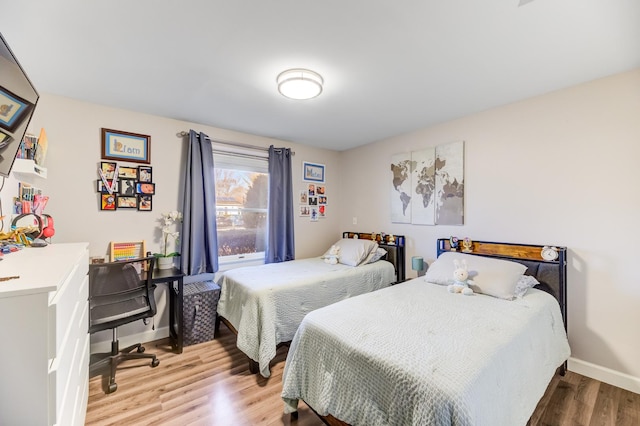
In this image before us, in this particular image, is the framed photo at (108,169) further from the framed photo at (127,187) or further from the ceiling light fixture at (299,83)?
the ceiling light fixture at (299,83)

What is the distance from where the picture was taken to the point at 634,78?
1947 mm

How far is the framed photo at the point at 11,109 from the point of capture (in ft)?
3.95

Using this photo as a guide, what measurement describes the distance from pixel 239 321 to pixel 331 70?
2261 mm

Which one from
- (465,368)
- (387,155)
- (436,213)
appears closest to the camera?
(465,368)

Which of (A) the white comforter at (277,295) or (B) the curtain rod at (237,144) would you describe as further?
(B) the curtain rod at (237,144)

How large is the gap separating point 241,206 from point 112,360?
76.8 inches

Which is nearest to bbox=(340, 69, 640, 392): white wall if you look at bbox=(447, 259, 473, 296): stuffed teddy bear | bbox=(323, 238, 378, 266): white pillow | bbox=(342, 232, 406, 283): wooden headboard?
bbox=(447, 259, 473, 296): stuffed teddy bear

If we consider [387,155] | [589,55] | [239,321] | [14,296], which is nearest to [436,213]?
[387,155]

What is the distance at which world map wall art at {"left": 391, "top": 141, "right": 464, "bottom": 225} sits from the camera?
2.89m

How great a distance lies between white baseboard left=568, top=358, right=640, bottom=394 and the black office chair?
140 inches

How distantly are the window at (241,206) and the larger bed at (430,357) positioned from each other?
198 centimetres

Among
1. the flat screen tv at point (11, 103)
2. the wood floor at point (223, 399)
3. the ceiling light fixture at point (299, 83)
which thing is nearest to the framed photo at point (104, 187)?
the flat screen tv at point (11, 103)

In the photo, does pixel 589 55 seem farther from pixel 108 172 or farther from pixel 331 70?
pixel 108 172

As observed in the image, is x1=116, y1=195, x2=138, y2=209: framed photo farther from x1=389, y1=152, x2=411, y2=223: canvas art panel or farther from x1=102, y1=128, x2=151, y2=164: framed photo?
x1=389, y1=152, x2=411, y2=223: canvas art panel
